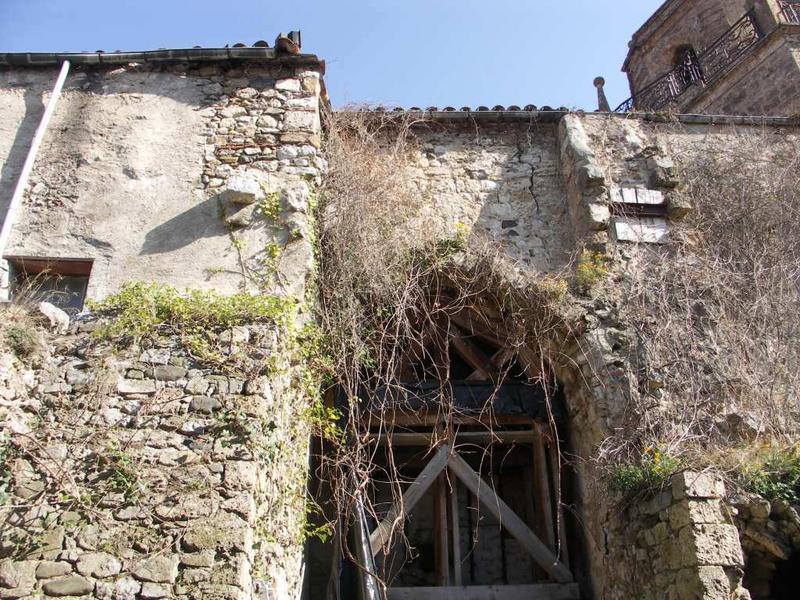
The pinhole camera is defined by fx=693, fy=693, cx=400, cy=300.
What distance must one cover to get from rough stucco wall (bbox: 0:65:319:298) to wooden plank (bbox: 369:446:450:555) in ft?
7.47

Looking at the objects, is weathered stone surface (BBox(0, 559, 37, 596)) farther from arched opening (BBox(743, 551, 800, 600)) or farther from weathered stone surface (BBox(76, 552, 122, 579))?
arched opening (BBox(743, 551, 800, 600))

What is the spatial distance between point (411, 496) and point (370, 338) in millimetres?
1430

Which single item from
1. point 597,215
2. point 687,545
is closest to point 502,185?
point 597,215

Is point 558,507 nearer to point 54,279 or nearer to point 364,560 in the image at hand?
point 364,560

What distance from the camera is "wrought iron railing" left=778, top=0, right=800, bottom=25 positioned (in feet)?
40.1

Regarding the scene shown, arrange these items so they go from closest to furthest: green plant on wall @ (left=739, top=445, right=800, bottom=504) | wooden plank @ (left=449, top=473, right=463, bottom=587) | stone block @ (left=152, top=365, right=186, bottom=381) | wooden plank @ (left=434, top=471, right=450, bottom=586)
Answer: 1. stone block @ (left=152, top=365, right=186, bottom=381)
2. green plant on wall @ (left=739, top=445, right=800, bottom=504)
3. wooden plank @ (left=449, top=473, right=463, bottom=587)
4. wooden plank @ (left=434, top=471, right=450, bottom=586)

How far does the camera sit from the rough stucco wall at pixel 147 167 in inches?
209

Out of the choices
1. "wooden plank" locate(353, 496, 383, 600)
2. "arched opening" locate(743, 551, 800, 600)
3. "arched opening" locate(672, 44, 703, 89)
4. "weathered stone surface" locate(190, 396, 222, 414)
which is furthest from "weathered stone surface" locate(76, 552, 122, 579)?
"arched opening" locate(672, 44, 703, 89)

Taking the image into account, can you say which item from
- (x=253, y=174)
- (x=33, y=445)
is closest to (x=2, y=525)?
(x=33, y=445)

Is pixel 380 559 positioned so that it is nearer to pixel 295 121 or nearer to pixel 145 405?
pixel 145 405

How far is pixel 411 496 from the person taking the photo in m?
5.95

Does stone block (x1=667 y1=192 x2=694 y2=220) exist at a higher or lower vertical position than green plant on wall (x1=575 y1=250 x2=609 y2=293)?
higher

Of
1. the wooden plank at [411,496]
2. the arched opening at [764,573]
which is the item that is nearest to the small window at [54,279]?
the wooden plank at [411,496]

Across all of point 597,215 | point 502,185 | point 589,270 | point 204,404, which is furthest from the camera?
point 502,185
